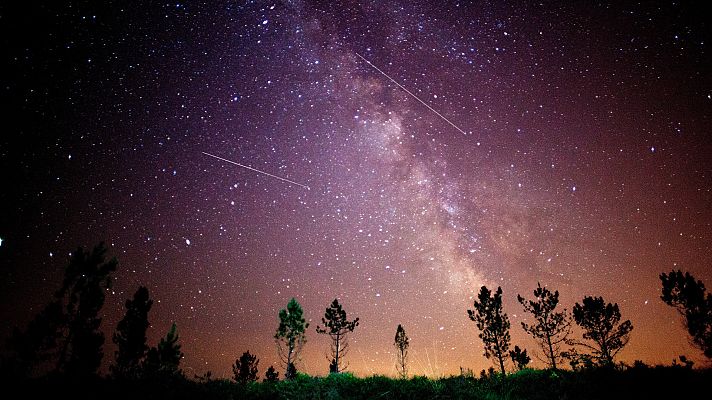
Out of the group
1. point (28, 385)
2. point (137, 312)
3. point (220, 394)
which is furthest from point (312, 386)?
point (137, 312)

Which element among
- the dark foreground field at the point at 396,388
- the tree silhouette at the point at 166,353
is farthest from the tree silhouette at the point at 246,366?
the dark foreground field at the point at 396,388

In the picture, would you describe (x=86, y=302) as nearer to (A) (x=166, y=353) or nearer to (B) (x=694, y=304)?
(A) (x=166, y=353)

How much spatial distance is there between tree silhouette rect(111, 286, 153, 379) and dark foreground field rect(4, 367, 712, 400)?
26.7 metres

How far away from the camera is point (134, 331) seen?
2883 centimetres

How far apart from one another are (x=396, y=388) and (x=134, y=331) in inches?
1186

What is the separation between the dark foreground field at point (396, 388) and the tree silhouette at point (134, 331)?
26685mm

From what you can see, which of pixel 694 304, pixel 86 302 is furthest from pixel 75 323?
pixel 694 304

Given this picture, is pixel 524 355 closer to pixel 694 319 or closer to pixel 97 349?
pixel 694 319

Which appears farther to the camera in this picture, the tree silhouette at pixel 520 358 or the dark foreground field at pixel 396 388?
the tree silhouette at pixel 520 358

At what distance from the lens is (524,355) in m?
30.2

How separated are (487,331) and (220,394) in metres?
28.5

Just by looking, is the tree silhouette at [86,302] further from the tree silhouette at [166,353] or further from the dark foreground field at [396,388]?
the dark foreground field at [396,388]

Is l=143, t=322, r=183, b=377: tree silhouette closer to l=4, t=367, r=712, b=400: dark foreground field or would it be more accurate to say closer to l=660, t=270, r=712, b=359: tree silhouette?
l=4, t=367, r=712, b=400: dark foreground field

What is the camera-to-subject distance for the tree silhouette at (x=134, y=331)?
2814 centimetres
